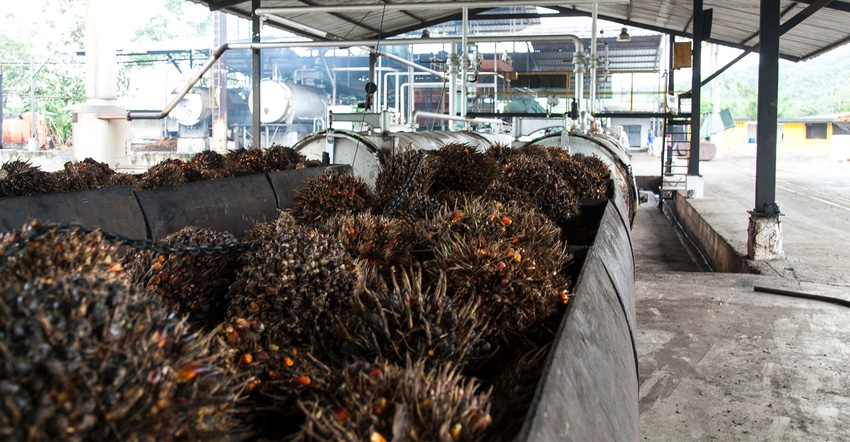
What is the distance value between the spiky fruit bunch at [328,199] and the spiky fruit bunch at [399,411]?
1.88 meters

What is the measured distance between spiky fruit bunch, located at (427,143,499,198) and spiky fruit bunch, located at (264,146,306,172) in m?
2.22

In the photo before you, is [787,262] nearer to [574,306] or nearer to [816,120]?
[574,306]

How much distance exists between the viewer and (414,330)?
5.75 feet

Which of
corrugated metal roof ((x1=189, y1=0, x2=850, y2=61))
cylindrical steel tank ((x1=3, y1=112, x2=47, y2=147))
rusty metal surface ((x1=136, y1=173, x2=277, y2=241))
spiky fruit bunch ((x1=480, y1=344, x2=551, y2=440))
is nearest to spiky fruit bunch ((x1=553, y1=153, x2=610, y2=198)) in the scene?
rusty metal surface ((x1=136, y1=173, x2=277, y2=241))

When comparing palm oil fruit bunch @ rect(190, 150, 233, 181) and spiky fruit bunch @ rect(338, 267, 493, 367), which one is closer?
spiky fruit bunch @ rect(338, 267, 493, 367)

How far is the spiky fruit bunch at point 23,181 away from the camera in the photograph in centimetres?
420

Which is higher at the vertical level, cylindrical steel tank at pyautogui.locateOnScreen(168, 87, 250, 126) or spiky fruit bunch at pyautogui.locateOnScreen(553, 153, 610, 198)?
cylindrical steel tank at pyautogui.locateOnScreen(168, 87, 250, 126)

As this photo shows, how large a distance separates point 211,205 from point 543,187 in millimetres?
2044

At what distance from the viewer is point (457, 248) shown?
234cm

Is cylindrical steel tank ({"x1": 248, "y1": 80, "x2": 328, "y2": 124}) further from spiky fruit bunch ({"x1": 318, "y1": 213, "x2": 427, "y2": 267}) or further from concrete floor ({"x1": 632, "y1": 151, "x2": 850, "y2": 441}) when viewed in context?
spiky fruit bunch ({"x1": 318, "y1": 213, "x2": 427, "y2": 267})

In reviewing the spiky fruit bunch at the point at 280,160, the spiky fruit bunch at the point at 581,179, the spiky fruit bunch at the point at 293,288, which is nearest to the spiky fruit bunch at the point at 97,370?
the spiky fruit bunch at the point at 293,288

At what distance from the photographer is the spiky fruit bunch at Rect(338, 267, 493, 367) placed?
5.67ft

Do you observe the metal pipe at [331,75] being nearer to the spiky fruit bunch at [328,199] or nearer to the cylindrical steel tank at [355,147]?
the cylindrical steel tank at [355,147]

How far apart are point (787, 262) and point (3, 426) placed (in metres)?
8.71
